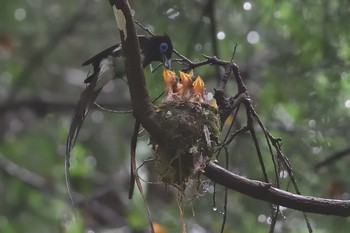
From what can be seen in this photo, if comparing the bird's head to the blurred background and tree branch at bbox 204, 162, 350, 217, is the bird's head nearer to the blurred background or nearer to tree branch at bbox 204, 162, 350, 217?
the blurred background

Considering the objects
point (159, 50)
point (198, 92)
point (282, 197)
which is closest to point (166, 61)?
point (159, 50)

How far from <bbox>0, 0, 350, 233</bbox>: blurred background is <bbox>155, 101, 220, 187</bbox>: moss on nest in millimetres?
590

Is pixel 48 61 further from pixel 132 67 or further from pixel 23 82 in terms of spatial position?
pixel 132 67

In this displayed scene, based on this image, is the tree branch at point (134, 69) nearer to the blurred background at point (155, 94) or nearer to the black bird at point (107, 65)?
the black bird at point (107, 65)

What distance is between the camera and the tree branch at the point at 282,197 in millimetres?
2043

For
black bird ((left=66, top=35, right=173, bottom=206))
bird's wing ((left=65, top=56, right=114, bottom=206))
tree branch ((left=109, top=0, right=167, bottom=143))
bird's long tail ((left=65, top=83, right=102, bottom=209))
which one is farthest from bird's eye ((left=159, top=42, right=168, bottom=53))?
tree branch ((left=109, top=0, right=167, bottom=143))

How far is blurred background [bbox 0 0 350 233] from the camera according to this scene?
13.9ft

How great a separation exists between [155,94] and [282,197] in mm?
791

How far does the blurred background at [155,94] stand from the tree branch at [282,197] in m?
0.75

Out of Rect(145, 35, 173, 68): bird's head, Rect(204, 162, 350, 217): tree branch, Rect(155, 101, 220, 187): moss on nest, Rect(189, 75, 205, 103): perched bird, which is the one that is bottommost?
Rect(204, 162, 350, 217): tree branch

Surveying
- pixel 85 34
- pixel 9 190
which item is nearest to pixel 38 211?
pixel 9 190

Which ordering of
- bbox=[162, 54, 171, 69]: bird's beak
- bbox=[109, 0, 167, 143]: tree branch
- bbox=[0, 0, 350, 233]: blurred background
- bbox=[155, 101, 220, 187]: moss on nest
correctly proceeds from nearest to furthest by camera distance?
bbox=[109, 0, 167, 143]: tree branch → bbox=[155, 101, 220, 187]: moss on nest → bbox=[162, 54, 171, 69]: bird's beak → bbox=[0, 0, 350, 233]: blurred background

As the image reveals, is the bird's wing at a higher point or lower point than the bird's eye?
lower

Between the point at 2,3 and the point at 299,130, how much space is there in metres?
2.11
